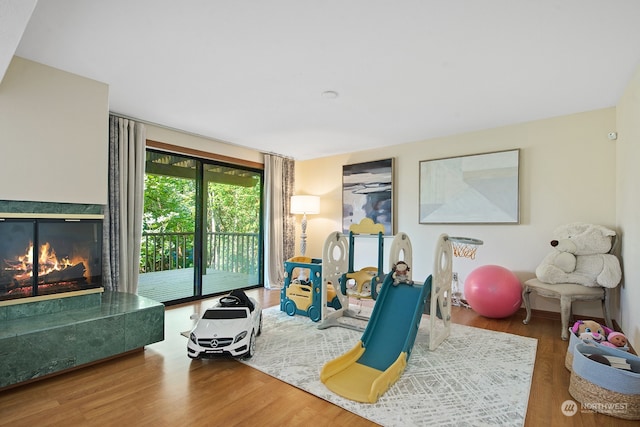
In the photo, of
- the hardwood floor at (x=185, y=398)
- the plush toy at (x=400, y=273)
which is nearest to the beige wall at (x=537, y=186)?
the hardwood floor at (x=185, y=398)

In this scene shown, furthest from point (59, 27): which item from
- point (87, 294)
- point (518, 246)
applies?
point (518, 246)

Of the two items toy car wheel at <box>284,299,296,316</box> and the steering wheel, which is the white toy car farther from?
toy car wheel at <box>284,299,296,316</box>

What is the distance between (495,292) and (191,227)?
12.9 feet

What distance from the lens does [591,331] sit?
2.52 meters

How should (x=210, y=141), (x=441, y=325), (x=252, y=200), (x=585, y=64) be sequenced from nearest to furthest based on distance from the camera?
(x=585, y=64) → (x=441, y=325) → (x=210, y=141) → (x=252, y=200)

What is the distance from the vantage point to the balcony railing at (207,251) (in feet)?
14.3

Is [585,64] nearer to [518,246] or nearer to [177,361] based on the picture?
[518,246]

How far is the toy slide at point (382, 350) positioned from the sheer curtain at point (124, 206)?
2.68 metres

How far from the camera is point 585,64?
8.15 feet

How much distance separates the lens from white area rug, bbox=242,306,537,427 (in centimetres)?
189

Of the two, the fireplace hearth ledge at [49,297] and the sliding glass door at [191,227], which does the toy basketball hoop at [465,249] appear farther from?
the fireplace hearth ledge at [49,297]

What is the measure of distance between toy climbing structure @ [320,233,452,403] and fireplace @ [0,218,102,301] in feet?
7.28

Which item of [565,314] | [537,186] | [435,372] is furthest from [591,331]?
[537,186]

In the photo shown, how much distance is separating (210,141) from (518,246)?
4.33m
